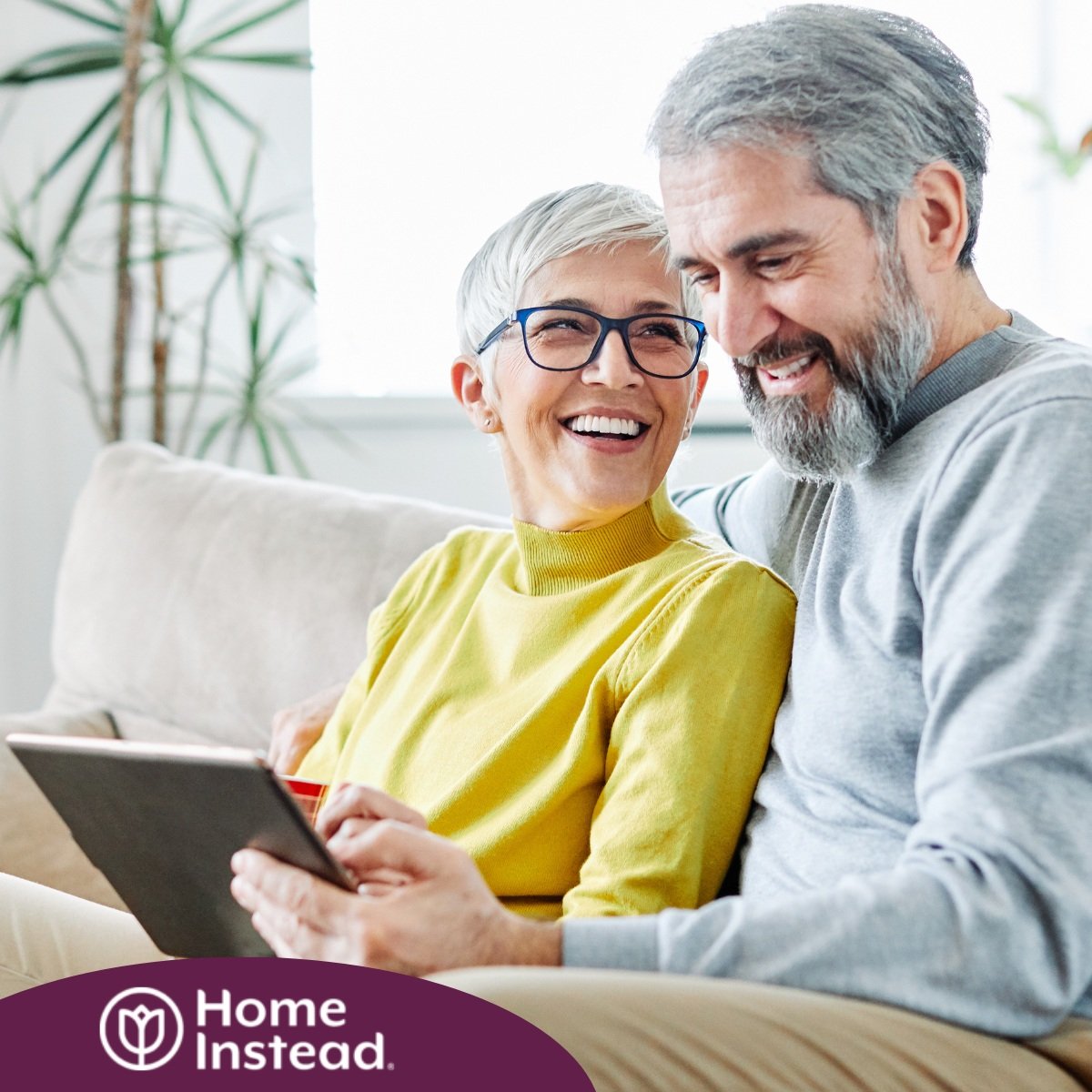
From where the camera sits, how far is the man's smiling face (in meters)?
1.15

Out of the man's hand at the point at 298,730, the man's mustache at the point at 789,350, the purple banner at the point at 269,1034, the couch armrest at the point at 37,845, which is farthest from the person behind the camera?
the couch armrest at the point at 37,845

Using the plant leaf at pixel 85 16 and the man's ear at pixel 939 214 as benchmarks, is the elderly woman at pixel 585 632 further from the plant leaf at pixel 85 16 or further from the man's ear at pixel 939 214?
the plant leaf at pixel 85 16

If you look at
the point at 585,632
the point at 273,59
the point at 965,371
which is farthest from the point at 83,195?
the point at 965,371

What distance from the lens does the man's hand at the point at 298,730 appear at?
1664 millimetres

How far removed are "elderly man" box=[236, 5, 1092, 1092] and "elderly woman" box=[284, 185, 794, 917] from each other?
7 centimetres

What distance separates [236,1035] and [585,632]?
55 centimetres

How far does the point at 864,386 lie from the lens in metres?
1.17

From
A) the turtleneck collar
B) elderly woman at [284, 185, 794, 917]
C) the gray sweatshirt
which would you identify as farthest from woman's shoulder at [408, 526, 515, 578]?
the gray sweatshirt

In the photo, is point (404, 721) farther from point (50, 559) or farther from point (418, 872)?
point (50, 559)

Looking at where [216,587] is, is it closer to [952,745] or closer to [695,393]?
[695,393]

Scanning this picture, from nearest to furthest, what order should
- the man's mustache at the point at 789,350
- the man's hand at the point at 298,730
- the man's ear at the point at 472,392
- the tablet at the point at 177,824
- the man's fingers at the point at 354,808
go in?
the tablet at the point at 177,824, the man's fingers at the point at 354,808, the man's mustache at the point at 789,350, the man's ear at the point at 472,392, the man's hand at the point at 298,730

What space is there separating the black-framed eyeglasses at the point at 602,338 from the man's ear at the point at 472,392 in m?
0.13

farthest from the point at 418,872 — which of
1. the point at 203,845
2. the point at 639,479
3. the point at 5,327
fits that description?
the point at 5,327

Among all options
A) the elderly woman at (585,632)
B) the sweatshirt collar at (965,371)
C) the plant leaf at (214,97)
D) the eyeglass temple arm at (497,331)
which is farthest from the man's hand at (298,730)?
the plant leaf at (214,97)
